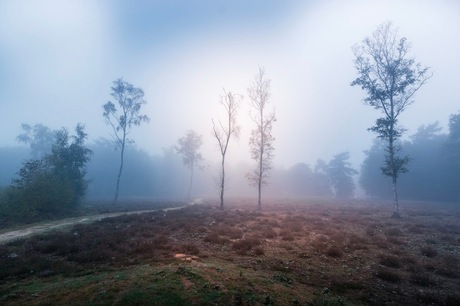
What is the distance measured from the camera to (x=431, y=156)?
73188mm

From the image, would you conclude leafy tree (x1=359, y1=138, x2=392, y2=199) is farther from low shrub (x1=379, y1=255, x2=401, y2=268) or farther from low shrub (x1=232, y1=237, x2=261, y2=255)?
low shrub (x1=232, y1=237, x2=261, y2=255)

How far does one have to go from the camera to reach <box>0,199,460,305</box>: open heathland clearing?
27.2ft

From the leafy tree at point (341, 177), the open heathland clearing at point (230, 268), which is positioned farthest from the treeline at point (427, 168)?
the open heathland clearing at point (230, 268)

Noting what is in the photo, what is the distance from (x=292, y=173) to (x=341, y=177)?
2565cm

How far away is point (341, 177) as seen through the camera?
93.3 m

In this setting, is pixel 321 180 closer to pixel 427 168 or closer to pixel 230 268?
pixel 427 168

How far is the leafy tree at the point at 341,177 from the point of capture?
9206 centimetres

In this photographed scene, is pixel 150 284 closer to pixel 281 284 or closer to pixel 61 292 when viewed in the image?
pixel 61 292

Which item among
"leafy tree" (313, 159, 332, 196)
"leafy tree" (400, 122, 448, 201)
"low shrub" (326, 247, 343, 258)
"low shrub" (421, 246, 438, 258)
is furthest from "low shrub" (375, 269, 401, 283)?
"leafy tree" (313, 159, 332, 196)

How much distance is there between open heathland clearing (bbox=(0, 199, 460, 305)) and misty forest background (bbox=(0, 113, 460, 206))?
4235cm

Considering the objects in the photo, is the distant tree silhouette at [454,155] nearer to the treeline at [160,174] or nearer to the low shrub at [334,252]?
the treeline at [160,174]

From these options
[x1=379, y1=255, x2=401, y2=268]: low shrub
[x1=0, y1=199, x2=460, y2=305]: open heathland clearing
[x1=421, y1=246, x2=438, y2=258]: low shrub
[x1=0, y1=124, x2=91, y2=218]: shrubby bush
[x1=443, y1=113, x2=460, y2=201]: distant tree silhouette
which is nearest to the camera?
[x1=0, y1=199, x2=460, y2=305]: open heathland clearing

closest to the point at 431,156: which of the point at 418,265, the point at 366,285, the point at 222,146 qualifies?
the point at 222,146

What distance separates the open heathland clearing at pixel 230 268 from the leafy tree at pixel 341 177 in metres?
76.8
